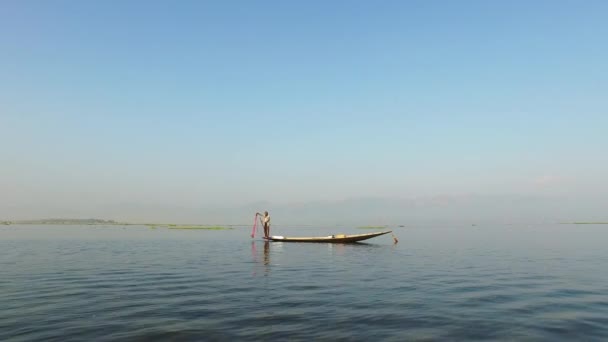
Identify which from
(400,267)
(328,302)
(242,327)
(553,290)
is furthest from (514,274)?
(242,327)

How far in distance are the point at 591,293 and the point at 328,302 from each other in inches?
497

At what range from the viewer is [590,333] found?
451 inches

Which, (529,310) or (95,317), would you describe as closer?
(95,317)

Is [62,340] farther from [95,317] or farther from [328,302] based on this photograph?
[328,302]

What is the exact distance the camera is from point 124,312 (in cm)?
1366

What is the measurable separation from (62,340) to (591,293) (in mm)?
21246

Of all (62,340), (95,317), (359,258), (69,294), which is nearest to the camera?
(62,340)

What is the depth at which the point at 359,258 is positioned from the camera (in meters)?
32.6

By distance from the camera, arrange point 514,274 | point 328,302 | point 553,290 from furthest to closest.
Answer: point 514,274
point 553,290
point 328,302

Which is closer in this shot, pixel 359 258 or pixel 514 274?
pixel 514 274

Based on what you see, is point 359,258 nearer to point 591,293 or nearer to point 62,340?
point 591,293

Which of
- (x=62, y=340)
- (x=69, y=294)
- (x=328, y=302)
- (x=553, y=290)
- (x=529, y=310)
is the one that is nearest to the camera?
(x=62, y=340)

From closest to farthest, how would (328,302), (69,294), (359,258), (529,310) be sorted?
(529,310) < (328,302) < (69,294) < (359,258)

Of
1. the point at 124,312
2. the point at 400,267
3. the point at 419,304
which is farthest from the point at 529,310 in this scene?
the point at 124,312
